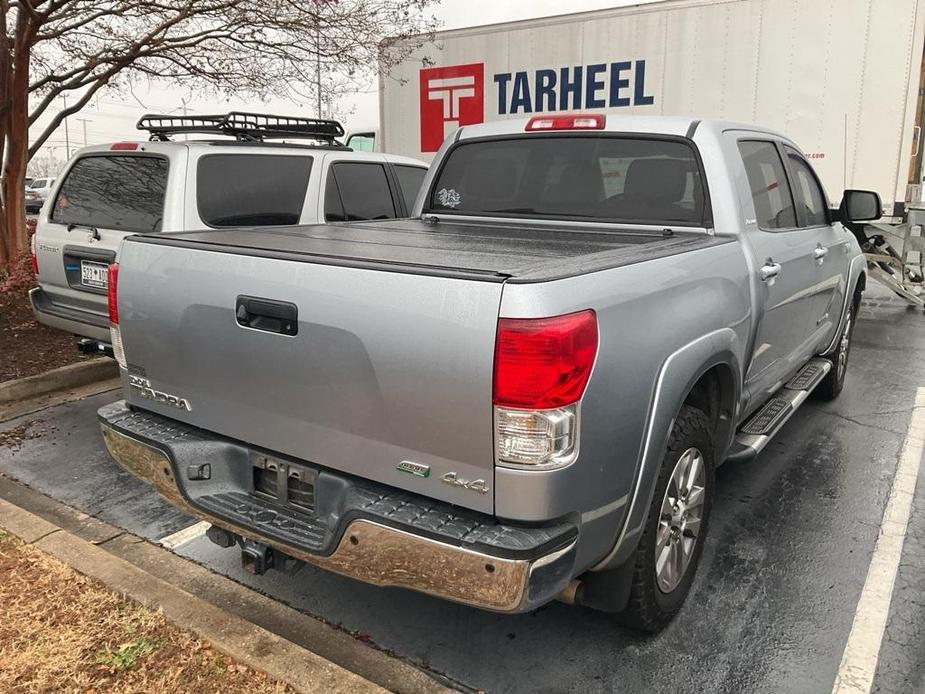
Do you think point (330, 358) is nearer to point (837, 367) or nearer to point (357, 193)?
point (357, 193)

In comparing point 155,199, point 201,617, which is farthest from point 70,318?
point 201,617

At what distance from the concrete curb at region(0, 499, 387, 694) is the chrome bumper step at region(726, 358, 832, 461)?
2.04 m

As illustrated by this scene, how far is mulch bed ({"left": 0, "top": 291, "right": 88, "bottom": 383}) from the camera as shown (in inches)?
240

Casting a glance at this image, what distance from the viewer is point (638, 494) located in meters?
2.47

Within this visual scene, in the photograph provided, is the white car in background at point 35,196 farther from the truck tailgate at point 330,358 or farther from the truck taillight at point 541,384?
the truck taillight at point 541,384

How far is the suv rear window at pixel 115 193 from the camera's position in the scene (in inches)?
202

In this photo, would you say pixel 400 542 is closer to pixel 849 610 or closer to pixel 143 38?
pixel 849 610

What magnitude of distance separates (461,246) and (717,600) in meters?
1.86

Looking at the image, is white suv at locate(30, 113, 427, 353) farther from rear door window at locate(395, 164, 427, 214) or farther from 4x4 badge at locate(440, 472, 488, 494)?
4x4 badge at locate(440, 472, 488, 494)

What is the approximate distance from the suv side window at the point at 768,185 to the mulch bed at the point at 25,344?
537 centimetres

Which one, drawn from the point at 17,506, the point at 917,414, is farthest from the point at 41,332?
the point at 917,414

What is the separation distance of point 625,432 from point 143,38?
8.78 meters

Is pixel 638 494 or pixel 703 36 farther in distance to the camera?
pixel 703 36

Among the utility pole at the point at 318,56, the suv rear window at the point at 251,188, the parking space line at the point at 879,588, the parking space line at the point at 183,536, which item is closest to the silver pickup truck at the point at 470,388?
the parking space line at the point at 879,588
